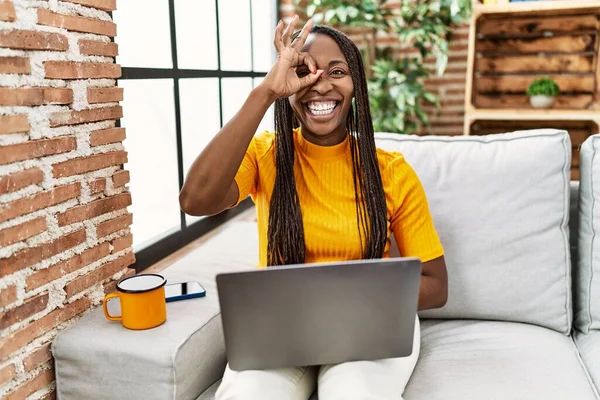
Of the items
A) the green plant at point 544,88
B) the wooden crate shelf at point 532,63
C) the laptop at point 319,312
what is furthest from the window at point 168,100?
the green plant at point 544,88

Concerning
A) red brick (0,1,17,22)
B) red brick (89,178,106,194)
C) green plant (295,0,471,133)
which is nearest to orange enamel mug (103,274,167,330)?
red brick (89,178,106,194)

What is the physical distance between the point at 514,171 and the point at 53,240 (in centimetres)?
112

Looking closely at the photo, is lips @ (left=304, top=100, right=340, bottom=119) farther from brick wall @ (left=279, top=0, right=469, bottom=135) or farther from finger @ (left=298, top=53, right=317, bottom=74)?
brick wall @ (left=279, top=0, right=469, bottom=135)

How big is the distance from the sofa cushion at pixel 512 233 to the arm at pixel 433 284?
0.22m

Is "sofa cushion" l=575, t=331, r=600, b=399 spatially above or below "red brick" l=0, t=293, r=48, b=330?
below

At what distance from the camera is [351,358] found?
1070 millimetres

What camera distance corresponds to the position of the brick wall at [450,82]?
123 inches

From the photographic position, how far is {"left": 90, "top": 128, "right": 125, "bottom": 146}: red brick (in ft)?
4.18

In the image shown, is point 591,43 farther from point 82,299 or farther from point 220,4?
point 82,299

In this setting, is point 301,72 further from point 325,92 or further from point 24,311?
point 24,311

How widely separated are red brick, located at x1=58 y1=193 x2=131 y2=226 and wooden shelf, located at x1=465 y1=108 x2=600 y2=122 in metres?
1.85

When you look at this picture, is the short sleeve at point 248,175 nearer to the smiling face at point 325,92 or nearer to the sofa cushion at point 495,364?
the smiling face at point 325,92

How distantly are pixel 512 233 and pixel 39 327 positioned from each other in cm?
114

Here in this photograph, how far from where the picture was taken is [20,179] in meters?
1.06
